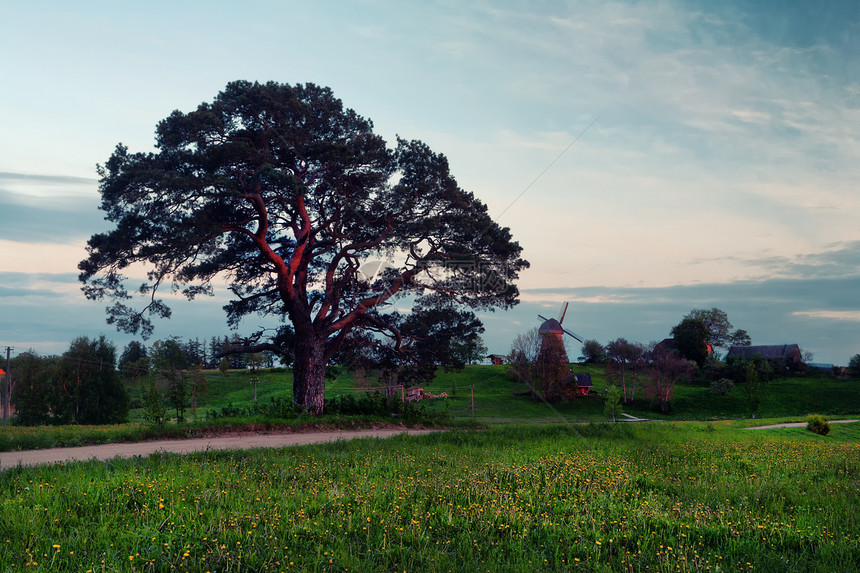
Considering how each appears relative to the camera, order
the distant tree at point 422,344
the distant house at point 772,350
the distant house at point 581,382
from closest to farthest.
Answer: the distant tree at point 422,344 → the distant house at point 581,382 → the distant house at point 772,350

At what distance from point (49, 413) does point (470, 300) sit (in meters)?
35.7

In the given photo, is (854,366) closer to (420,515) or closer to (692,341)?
(692,341)

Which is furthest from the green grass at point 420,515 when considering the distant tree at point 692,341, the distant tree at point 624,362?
the distant tree at point 692,341

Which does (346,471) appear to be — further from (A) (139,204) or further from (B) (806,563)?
(A) (139,204)

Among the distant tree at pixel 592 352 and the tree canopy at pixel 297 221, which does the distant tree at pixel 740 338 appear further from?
the tree canopy at pixel 297 221

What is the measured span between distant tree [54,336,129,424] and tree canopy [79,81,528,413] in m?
19.2

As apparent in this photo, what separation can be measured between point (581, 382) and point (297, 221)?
1661 inches

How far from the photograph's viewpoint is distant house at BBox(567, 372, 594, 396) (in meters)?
51.6

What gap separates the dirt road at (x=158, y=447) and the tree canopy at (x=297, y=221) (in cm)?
527

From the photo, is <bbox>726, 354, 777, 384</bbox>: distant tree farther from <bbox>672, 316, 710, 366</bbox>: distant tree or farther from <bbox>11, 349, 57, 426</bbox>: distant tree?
<bbox>11, 349, 57, 426</bbox>: distant tree

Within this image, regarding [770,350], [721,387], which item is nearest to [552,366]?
[721,387]

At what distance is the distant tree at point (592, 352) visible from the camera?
69569 millimetres

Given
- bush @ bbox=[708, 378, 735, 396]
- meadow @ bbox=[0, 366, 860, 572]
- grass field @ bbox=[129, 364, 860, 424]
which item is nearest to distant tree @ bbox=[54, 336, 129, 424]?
grass field @ bbox=[129, 364, 860, 424]

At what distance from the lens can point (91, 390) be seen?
37688 mm
